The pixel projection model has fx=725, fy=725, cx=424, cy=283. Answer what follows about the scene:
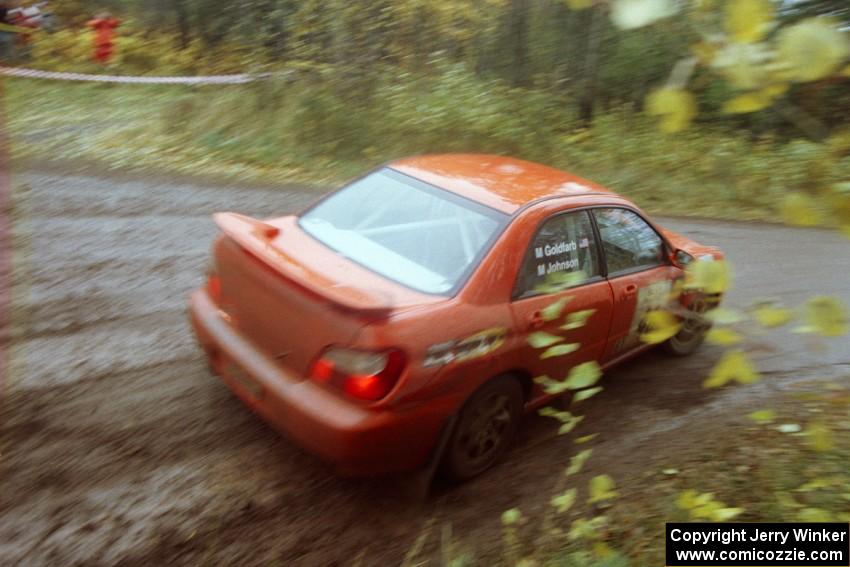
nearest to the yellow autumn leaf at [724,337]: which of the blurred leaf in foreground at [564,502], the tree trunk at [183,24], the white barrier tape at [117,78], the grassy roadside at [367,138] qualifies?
the blurred leaf in foreground at [564,502]

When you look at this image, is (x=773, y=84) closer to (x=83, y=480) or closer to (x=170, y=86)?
(x=83, y=480)

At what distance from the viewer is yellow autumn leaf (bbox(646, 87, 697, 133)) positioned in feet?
6.24

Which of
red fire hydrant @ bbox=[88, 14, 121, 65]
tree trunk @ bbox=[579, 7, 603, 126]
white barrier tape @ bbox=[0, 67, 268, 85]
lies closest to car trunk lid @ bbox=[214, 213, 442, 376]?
white barrier tape @ bbox=[0, 67, 268, 85]

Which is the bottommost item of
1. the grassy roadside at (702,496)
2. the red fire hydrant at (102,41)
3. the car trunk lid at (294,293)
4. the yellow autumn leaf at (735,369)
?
the grassy roadside at (702,496)

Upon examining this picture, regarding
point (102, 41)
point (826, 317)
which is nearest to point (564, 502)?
point (826, 317)

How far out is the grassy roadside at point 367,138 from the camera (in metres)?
10.8

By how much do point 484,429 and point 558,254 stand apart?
3.71 feet

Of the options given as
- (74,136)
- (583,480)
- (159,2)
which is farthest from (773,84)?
(159,2)

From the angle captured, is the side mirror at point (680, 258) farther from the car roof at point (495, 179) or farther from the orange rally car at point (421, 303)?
the car roof at point (495, 179)

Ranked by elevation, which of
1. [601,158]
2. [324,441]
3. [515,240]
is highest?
[515,240]

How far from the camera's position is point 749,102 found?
6.34ft

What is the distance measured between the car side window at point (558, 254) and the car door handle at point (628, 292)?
0.26 m

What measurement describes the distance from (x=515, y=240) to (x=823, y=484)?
6.59 ft

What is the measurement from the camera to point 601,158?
41.3ft
